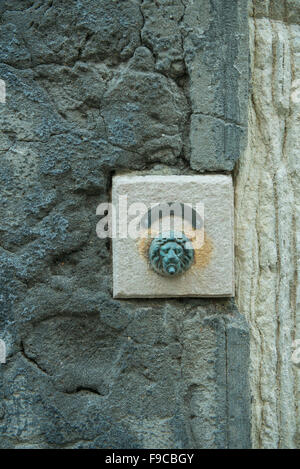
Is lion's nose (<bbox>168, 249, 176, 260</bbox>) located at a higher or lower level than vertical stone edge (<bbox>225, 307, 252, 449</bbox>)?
higher

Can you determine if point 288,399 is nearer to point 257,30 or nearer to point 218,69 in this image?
point 218,69

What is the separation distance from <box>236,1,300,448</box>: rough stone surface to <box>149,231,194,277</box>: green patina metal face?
179mm

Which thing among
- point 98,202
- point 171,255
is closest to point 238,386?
point 171,255

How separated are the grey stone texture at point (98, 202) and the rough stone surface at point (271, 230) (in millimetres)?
86

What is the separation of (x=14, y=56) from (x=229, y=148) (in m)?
0.58

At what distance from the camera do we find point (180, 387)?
101 cm

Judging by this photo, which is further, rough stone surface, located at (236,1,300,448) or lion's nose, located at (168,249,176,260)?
rough stone surface, located at (236,1,300,448)

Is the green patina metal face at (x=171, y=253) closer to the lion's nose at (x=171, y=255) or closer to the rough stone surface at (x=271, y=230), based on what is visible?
the lion's nose at (x=171, y=255)

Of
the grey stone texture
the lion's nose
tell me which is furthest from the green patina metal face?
the grey stone texture

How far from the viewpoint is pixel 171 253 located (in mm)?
951

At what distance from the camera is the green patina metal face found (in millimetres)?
955

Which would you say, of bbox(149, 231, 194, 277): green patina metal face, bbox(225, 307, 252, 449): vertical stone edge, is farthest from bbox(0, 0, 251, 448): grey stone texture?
bbox(149, 231, 194, 277): green patina metal face

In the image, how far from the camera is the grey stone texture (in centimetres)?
101

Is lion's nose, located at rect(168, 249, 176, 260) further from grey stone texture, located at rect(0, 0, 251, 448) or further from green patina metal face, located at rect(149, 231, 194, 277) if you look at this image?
grey stone texture, located at rect(0, 0, 251, 448)
